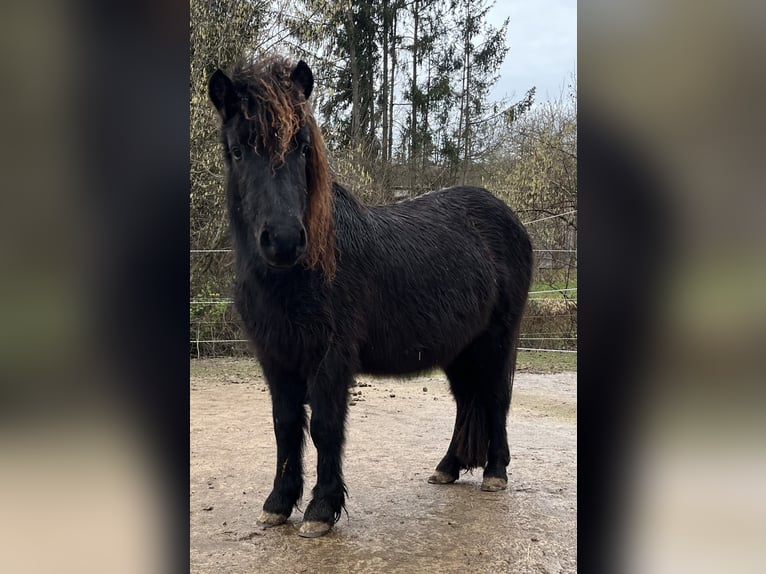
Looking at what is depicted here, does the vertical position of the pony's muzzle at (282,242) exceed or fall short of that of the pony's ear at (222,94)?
it falls short

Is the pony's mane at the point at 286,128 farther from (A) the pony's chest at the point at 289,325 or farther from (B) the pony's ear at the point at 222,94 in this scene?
(A) the pony's chest at the point at 289,325

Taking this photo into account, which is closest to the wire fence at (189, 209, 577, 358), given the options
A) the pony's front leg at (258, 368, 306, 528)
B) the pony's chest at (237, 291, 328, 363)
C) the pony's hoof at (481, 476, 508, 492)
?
the pony's hoof at (481, 476, 508, 492)

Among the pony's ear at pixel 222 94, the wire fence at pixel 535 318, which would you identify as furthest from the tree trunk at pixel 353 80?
the pony's ear at pixel 222 94

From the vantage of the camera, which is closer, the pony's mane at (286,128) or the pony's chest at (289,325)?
the pony's mane at (286,128)

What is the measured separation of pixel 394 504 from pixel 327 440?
0.89 meters

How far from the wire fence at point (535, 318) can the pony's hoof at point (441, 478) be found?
557 centimetres

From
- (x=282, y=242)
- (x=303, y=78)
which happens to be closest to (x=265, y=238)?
(x=282, y=242)

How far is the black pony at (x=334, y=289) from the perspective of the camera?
2.58m

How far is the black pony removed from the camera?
2.58 m

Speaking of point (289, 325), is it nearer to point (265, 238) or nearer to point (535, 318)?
point (265, 238)

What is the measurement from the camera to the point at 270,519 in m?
3.07

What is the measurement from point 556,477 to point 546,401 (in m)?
3.41
